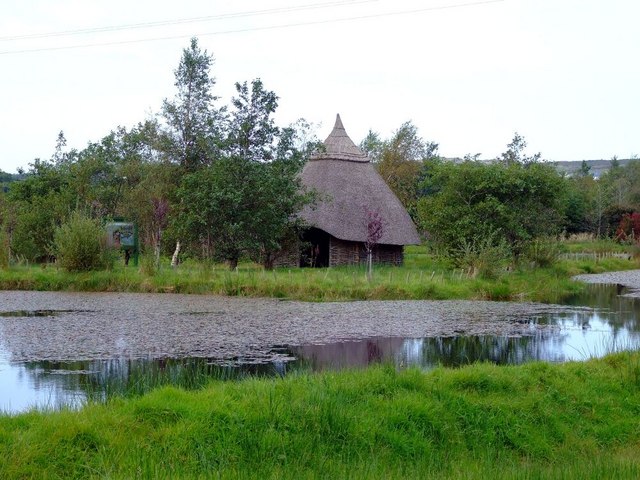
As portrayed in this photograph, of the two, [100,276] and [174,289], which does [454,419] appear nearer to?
[174,289]

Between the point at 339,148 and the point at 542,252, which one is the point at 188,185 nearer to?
the point at 339,148

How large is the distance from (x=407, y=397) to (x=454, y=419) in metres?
0.43

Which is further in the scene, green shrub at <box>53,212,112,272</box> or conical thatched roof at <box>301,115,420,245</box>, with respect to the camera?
conical thatched roof at <box>301,115,420,245</box>

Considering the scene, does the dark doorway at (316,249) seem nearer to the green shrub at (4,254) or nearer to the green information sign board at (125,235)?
the green information sign board at (125,235)

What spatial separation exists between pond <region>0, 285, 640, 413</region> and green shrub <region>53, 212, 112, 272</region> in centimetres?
242

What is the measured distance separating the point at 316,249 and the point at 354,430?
67.6 feet

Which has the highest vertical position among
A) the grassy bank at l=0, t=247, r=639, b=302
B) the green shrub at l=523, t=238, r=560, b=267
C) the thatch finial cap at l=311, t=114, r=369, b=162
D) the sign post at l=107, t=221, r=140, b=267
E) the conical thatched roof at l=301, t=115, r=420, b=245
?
the thatch finial cap at l=311, t=114, r=369, b=162

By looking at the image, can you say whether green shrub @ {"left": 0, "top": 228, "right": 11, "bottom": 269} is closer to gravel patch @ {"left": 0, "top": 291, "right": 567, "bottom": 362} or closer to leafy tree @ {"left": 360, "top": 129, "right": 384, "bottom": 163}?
gravel patch @ {"left": 0, "top": 291, "right": 567, "bottom": 362}

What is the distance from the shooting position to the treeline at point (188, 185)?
69.9ft

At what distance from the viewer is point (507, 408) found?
6438 mm

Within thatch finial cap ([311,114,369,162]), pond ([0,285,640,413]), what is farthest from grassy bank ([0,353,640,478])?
thatch finial cap ([311,114,369,162])

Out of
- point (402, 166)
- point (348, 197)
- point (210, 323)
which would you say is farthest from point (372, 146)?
point (210, 323)

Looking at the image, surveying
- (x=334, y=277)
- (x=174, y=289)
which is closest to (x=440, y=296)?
(x=334, y=277)

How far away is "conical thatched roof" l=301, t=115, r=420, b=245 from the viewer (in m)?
24.9
